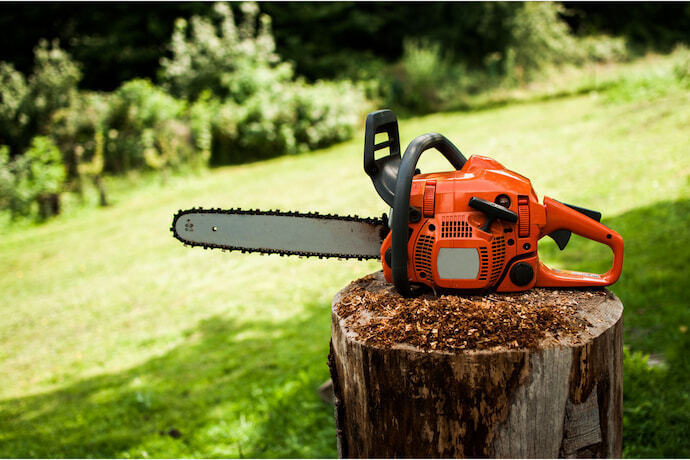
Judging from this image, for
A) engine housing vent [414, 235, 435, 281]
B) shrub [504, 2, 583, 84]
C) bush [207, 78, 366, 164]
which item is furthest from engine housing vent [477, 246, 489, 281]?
shrub [504, 2, 583, 84]

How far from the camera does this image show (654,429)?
253 cm

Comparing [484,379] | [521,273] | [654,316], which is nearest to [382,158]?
[521,273]

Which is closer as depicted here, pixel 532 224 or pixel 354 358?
pixel 354 358

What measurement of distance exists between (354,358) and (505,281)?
56 centimetres

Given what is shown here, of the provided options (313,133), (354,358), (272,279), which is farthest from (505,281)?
(313,133)

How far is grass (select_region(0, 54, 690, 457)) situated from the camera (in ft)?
9.98

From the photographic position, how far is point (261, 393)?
3.38m

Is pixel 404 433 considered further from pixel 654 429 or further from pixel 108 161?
pixel 108 161

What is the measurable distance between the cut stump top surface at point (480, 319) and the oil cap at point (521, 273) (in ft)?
0.19

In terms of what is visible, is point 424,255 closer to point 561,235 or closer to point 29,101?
point 561,235

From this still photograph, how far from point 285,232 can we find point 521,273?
2.85ft

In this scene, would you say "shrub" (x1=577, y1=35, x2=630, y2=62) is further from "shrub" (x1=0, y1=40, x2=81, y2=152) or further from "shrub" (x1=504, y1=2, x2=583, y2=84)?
"shrub" (x1=0, y1=40, x2=81, y2=152)

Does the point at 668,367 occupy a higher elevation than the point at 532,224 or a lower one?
lower

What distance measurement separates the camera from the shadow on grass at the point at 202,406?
2.98 m
